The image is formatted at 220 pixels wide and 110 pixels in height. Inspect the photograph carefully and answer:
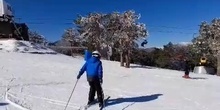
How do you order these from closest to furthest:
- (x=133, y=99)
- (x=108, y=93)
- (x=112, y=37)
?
1. (x=133, y=99)
2. (x=108, y=93)
3. (x=112, y=37)

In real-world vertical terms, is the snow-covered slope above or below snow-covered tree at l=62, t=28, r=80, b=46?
below

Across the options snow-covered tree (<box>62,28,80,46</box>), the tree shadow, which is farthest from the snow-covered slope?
snow-covered tree (<box>62,28,80,46</box>)

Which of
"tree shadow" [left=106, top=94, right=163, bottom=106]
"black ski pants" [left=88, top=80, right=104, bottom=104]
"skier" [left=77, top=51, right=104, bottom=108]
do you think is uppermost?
"skier" [left=77, top=51, right=104, bottom=108]

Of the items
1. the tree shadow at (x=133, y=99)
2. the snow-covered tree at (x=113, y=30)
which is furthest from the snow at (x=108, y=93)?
the snow-covered tree at (x=113, y=30)

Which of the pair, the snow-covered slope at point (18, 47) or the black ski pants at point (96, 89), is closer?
the black ski pants at point (96, 89)

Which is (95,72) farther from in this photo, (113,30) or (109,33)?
(109,33)

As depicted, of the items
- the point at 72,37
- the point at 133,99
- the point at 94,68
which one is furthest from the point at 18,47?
the point at 72,37

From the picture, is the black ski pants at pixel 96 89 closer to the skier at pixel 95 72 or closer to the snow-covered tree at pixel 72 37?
the skier at pixel 95 72

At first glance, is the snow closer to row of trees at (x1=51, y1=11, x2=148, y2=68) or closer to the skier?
the skier

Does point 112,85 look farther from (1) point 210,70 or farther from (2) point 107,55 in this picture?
(2) point 107,55

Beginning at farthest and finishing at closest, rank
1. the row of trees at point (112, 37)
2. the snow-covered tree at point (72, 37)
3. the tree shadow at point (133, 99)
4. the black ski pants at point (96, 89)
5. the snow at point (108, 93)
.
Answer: the snow-covered tree at point (72, 37) → the row of trees at point (112, 37) → the tree shadow at point (133, 99) → the snow at point (108, 93) → the black ski pants at point (96, 89)

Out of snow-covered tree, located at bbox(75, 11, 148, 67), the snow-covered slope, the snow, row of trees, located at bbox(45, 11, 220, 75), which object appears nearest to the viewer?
the snow

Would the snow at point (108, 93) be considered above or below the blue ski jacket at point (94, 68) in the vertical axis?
below
